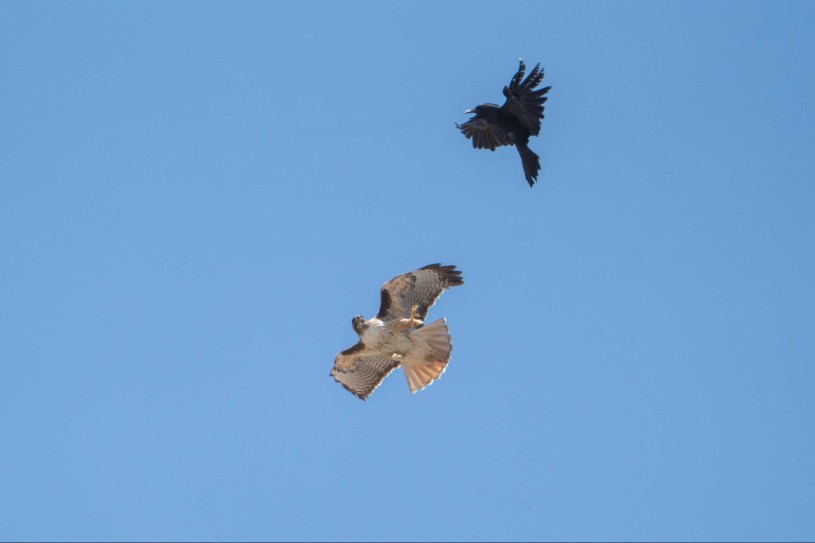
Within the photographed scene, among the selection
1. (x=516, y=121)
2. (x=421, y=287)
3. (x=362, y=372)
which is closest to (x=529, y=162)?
(x=516, y=121)

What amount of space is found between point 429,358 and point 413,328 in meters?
0.48

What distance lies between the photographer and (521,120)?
16266mm

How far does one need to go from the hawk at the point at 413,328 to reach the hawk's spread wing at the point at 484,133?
7.31ft

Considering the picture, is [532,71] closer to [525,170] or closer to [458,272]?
[525,170]

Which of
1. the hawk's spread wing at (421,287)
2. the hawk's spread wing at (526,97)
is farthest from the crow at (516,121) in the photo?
the hawk's spread wing at (421,287)

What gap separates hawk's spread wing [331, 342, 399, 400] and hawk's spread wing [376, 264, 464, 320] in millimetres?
862

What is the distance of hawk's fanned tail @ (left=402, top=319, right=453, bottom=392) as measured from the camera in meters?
15.2

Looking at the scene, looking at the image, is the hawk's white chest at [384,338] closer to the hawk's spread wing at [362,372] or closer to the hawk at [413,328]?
the hawk at [413,328]

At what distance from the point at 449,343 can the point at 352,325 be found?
1.15 metres

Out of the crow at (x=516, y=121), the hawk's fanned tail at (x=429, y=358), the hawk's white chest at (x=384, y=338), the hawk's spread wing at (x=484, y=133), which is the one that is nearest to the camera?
the hawk's fanned tail at (x=429, y=358)

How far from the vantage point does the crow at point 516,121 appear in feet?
52.5

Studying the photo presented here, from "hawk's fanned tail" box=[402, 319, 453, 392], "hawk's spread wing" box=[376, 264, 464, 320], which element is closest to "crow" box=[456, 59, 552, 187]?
"hawk's spread wing" box=[376, 264, 464, 320]

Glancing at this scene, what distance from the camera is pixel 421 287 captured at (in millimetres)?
15344

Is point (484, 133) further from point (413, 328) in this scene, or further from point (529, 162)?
point (413, 328)
